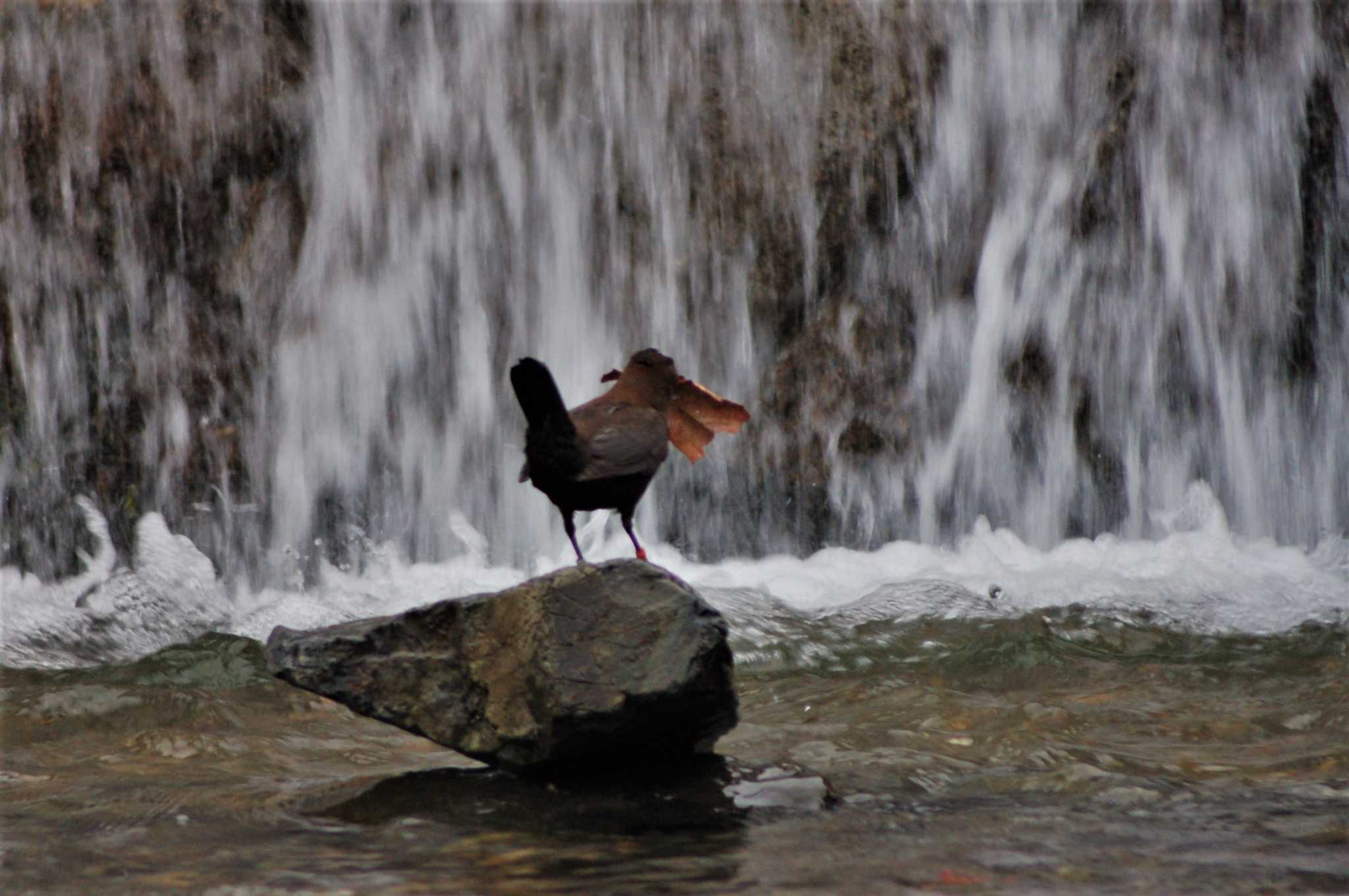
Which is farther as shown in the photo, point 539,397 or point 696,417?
point 696,417

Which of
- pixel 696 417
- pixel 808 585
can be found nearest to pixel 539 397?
pixel 696 417

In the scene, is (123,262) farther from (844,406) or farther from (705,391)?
(705,391)

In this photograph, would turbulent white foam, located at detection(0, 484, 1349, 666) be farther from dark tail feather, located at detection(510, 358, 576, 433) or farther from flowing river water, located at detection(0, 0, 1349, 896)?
dark tail feather, located at detection(510, 358, 576, 433)

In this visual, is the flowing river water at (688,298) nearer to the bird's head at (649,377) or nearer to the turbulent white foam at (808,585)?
the turbulent white foam at (808,585)

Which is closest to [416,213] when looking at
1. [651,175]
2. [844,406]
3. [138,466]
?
[651,175]

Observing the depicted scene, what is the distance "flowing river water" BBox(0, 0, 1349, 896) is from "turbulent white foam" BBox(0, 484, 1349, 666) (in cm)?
3

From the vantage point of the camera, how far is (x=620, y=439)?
146 inches

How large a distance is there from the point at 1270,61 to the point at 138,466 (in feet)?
22.8

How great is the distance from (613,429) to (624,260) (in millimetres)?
4710

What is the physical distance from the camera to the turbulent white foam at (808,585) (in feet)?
21.7

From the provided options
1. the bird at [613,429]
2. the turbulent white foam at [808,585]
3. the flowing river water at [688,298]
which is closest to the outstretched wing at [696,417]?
the bird at [613,429]

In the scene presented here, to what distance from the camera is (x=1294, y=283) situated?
7648 mm

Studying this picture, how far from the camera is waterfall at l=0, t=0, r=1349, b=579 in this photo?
25.8 feet

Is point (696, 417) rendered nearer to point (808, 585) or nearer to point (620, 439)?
point (620, 439)
